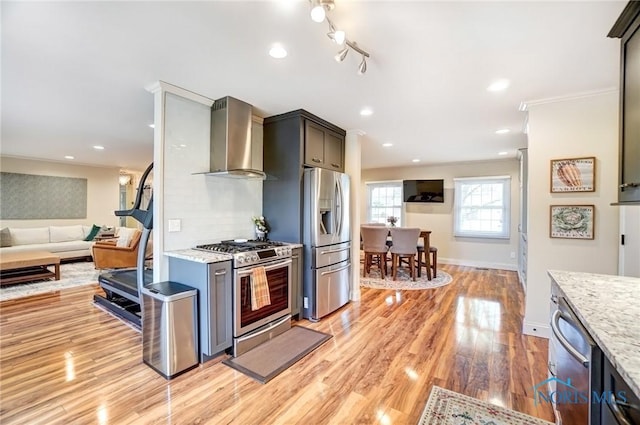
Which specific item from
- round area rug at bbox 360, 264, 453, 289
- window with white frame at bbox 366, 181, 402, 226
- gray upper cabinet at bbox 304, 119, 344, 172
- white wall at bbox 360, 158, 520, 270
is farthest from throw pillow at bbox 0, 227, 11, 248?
white wall at bbox 360, 158, 520, 270

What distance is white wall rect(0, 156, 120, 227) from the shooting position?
21.3 feet

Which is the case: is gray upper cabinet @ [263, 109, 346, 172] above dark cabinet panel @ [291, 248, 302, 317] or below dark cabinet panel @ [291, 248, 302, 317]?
above

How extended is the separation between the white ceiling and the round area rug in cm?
268

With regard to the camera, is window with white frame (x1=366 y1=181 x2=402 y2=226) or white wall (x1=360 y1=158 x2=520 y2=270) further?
window with white frame (x1=366 y1=181 x2=402 y2=226)

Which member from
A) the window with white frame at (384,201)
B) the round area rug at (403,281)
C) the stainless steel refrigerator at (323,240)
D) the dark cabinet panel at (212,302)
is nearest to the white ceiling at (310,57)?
the stainless steel refrigerator at (323,240)

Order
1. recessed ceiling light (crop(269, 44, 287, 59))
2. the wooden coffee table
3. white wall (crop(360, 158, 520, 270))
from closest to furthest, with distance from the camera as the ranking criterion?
recessed ceiling light (crop(269, 44, 287, 59)) < the wooden coffee table < white wall (crop(360, 158, 520, 270))

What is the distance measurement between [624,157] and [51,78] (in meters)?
4.39

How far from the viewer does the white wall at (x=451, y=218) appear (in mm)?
6219

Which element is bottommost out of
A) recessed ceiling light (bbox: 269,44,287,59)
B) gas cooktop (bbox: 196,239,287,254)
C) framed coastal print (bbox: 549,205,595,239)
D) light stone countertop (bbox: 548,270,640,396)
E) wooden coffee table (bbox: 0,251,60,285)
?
wooden coffee table (bbox: 0,251,60,285)

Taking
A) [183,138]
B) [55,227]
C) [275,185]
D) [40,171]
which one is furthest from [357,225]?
[40,171]

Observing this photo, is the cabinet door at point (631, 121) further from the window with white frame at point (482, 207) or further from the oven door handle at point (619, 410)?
the window with white frame at point (482, 207)

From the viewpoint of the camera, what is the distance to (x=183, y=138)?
109 inches

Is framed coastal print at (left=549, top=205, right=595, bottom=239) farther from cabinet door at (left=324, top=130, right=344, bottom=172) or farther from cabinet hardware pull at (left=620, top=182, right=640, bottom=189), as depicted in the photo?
cabinet door at (left=324, top=130, right=344, bottom=172)

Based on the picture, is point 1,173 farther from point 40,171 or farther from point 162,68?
point 162,68
